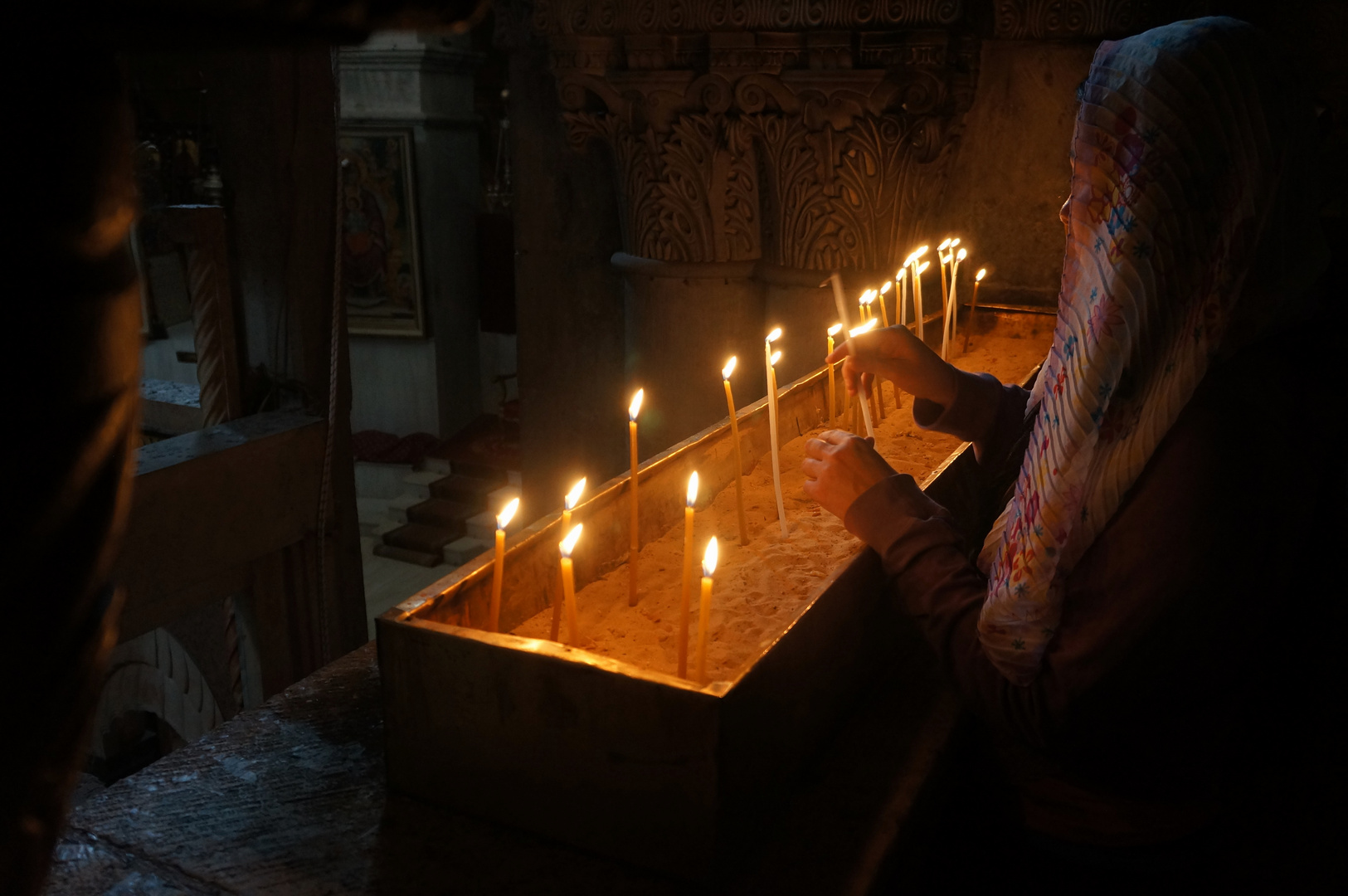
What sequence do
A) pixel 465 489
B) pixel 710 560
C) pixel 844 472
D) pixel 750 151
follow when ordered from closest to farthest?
1. pixel 710 560
2. pixel 844 472
3. pixel 750 151
4. pixel 465 489

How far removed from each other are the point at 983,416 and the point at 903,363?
233 mm

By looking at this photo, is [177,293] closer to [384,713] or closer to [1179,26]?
[384,713]

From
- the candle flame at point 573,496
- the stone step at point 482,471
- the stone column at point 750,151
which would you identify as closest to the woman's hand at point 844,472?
the candle flame at point 573,496

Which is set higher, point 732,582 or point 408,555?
point 732,582

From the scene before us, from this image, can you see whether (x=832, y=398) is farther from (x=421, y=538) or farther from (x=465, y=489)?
(x=465, y=489)

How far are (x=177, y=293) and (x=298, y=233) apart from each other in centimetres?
515

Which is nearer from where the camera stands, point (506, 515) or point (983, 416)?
point (506, 515)

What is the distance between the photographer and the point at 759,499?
243 cm

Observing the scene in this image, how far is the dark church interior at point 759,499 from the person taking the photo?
555 millimetres

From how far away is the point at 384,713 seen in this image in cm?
137

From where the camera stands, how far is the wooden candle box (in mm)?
1201

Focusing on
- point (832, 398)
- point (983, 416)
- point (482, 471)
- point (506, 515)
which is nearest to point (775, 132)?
point (832, 398)

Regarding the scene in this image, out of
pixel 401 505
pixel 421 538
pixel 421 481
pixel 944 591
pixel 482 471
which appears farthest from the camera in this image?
pixel 421 481

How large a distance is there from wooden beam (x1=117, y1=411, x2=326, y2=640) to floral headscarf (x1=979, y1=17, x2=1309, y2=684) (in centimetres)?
239
